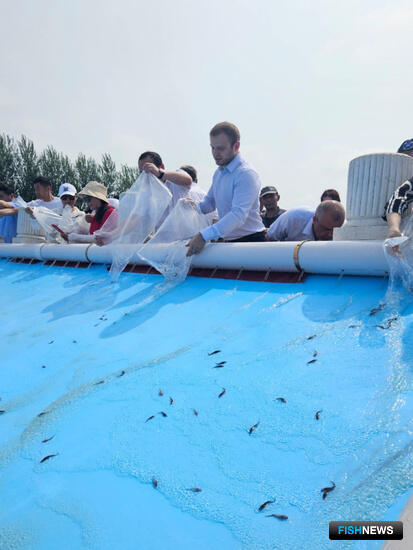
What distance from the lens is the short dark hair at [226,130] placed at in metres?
3.19

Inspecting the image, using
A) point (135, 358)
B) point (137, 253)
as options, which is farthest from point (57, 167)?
point (135, 358)

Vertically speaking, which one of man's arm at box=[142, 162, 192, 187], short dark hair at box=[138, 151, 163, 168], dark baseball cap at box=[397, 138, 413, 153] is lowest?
man's arm at box=[142, 162, 192, 187]

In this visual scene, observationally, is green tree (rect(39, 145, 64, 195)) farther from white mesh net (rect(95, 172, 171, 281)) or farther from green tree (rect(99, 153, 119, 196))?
white mesh net (rect(95, 172, 171, 281))

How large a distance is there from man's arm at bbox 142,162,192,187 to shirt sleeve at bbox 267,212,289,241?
0.99m

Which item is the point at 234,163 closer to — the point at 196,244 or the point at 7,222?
the point at 196,244

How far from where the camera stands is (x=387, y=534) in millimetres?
925

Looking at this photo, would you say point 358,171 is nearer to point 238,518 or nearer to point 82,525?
point 238,518

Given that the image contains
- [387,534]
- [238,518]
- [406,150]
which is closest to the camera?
[387,534]

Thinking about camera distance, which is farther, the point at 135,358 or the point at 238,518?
the point at 135,358

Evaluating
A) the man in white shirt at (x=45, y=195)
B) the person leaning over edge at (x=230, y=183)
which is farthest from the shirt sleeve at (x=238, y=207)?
the man in white shirt at (x=45, y=195)

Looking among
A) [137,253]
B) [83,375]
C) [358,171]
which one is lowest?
[83,375]

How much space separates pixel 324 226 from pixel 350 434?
225 centimetres

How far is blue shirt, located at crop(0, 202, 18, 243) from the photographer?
A: 6539 millimetres

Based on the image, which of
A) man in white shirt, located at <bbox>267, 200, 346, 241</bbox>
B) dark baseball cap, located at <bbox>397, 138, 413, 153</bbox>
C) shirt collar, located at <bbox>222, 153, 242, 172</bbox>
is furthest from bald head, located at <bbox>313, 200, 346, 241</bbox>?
shirt collar, located at <bbox>222, 153, 242, 172</bbox>
